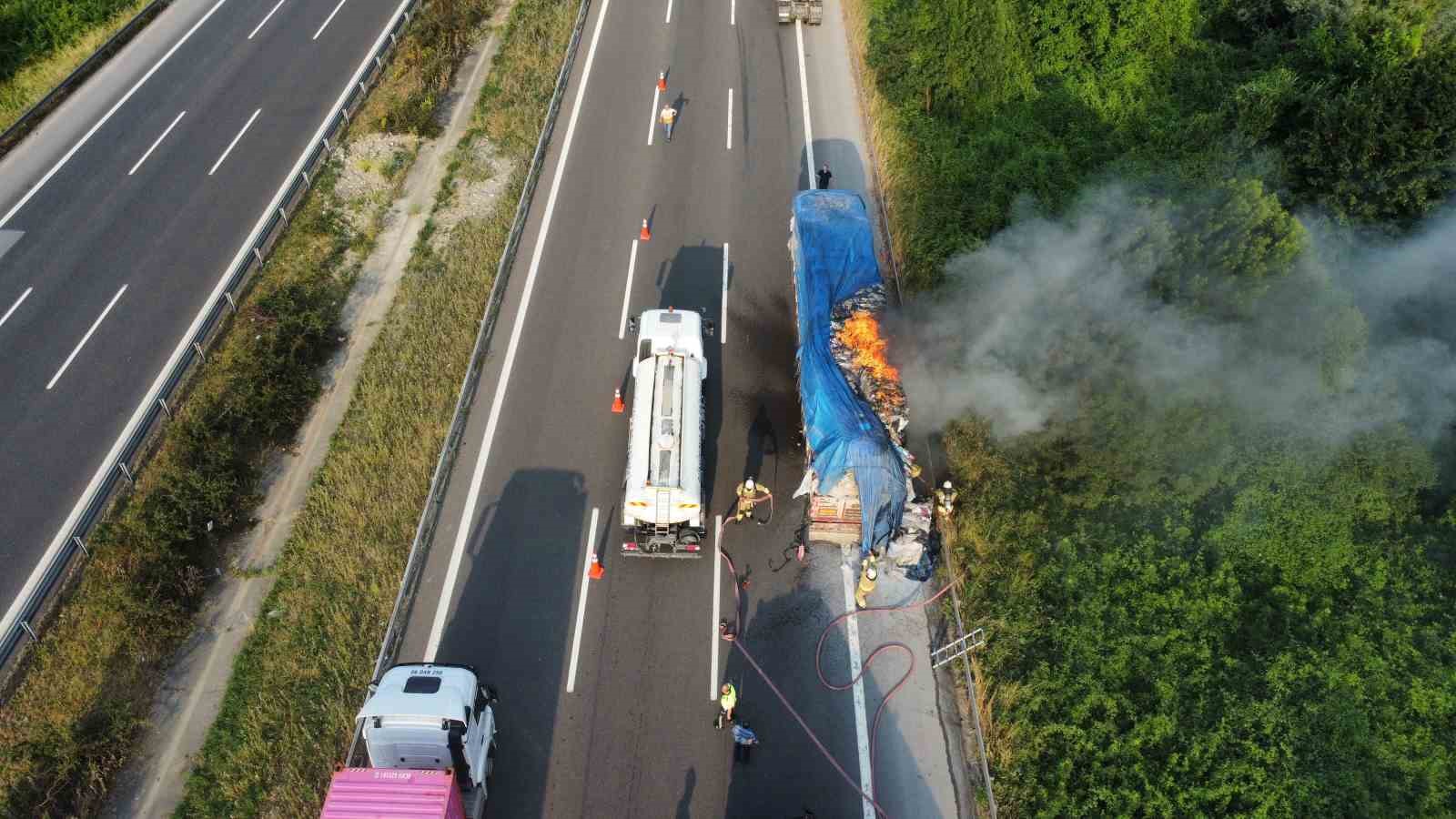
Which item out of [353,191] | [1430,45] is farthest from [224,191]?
[1430,45]

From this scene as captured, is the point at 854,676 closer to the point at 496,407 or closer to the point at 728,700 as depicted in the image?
the point at 728,700

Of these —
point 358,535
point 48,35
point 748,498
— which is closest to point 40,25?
point 48,35

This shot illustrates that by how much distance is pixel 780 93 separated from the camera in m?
29.3

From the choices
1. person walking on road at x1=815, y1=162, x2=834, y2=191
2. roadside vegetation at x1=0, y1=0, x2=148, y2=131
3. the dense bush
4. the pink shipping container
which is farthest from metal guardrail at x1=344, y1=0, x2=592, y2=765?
the dense bush

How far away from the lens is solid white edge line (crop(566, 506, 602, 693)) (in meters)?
16.3

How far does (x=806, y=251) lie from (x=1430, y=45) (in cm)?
1707

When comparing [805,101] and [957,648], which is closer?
[957,648]

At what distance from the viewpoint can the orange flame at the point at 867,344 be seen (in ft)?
61.7

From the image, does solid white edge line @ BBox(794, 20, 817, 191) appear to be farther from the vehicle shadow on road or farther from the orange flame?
the orange flame

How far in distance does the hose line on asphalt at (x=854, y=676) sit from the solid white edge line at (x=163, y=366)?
13395 mm

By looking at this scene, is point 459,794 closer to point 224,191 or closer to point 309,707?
point 309,707

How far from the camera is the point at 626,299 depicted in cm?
2289

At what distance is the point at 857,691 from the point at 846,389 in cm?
604

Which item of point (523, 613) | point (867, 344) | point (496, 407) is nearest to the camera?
point (523, 613)
